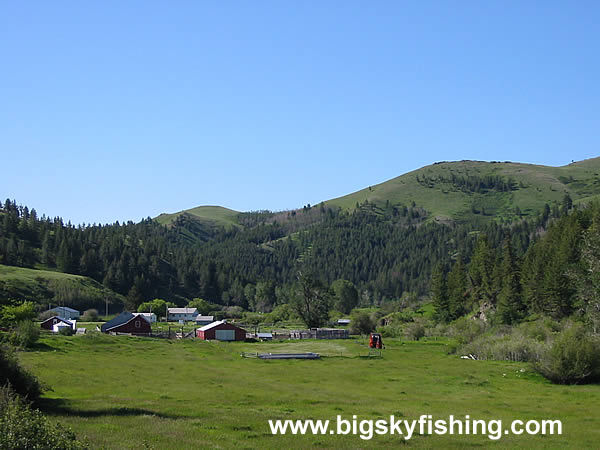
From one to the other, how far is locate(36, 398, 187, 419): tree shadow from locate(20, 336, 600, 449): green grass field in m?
0.04

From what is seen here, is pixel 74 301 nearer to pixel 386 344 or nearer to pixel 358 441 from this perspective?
pixel 386 344

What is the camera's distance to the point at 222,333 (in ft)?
310

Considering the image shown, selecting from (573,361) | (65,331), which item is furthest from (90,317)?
(573,361)

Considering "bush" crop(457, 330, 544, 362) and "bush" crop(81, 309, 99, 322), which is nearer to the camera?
"bush" crop(457, 330, 544, 362)

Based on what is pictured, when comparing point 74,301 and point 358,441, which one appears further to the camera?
point 74,301

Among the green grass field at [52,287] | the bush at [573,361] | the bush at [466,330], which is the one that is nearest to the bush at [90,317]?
the green grass field at [52,287]

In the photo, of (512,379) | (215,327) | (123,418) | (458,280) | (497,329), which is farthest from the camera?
(458,280)

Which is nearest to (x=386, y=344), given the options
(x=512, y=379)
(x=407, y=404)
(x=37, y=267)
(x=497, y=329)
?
(x=497, y=329)

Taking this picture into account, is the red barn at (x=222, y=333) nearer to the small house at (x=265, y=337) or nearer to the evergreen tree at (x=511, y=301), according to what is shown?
the small house at (x=265, y=337)

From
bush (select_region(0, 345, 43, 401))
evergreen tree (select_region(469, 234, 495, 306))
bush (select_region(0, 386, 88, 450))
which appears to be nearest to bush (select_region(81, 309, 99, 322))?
evergreen tree (select_region(469, 234, 495, 306))

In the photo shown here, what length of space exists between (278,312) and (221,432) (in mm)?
133083

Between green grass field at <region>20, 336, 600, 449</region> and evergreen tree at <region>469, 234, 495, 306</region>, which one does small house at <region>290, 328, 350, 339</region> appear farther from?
green grass field at <region>20, 336, 600, 449</region>

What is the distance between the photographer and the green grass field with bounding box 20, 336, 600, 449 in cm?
2336

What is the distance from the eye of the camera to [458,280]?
12062 centimetres
